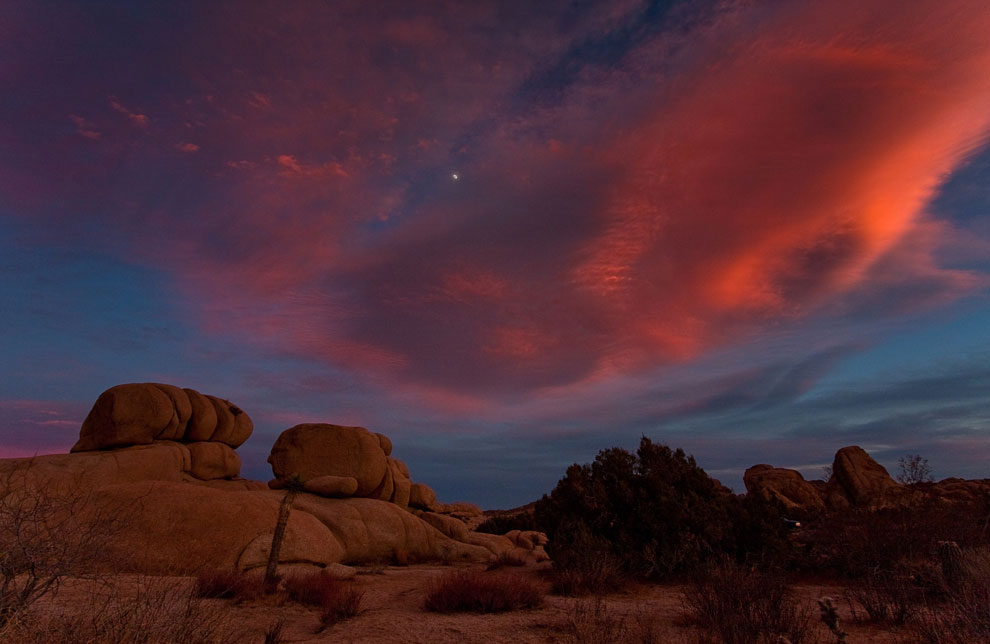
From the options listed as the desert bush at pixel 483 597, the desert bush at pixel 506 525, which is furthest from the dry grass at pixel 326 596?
the desert bush at pixel 506 525

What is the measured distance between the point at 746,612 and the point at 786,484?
40583mm

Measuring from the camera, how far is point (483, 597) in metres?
11.3

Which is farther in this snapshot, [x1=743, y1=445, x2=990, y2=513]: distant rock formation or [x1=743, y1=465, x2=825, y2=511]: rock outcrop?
[x1=743, y1=465, x2=825, y2=511]: rock outcrop

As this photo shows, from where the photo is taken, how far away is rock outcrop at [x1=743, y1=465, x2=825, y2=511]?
41.2 meters

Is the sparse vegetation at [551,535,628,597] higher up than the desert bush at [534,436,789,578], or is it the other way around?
the desert bush at [534,436,789,578]

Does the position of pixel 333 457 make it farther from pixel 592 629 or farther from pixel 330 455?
pixel 592 629

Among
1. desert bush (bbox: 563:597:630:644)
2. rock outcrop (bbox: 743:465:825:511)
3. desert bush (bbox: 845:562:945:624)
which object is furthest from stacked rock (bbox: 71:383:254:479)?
rock outcrop (bbox: 743:465:825:511)

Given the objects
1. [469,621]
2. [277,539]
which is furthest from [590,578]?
[277,539]

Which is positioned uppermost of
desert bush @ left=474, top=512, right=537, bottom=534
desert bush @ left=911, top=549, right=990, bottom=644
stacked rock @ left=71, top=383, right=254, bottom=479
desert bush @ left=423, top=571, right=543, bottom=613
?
stacked rock @ left=71, top=383, right=254, bottom=479

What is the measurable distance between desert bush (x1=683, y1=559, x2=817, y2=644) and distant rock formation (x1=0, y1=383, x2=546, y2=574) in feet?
40.7

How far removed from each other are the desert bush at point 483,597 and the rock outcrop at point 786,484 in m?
34.0

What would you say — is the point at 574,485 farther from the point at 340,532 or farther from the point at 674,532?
the point at 340,532

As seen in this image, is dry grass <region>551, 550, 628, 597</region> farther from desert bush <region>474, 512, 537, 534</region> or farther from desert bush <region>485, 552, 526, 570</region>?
desert bush <region>474, 512, 537, 534</region>

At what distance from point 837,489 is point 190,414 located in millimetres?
49542
